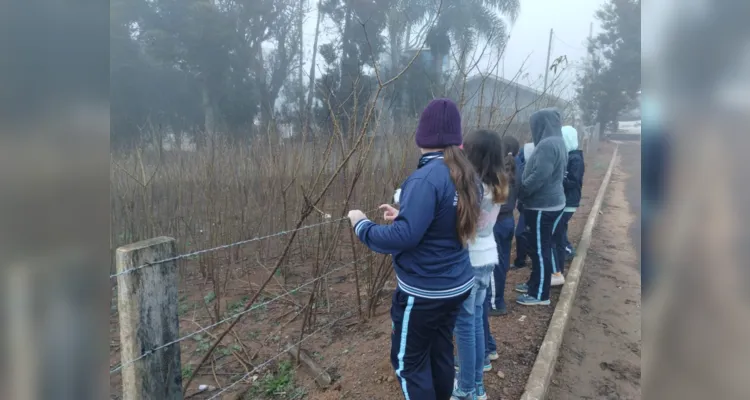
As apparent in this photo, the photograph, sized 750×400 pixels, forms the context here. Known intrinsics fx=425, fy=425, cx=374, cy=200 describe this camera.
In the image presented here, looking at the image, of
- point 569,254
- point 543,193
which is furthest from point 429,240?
point 569,254

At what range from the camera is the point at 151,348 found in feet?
4.89

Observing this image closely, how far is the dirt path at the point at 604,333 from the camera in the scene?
2793 millimetres

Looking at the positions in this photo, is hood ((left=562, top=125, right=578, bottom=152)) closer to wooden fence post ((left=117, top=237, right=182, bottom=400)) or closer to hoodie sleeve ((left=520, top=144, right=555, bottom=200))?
hoodie sleeve ((left=520, top=144, right=555, bottom=200))

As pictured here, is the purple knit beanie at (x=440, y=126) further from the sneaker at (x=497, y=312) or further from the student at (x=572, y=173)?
the student at (x=572, y=173)

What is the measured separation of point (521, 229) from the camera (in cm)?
427

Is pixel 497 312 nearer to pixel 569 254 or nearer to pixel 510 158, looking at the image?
pixel 510 158

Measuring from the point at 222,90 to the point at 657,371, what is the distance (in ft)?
57.3

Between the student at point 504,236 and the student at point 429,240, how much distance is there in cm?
139

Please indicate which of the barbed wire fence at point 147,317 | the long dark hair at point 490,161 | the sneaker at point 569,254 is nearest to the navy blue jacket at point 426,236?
the long dark hair at point 490,161

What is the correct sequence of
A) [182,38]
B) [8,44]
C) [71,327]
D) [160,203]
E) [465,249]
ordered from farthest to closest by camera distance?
[182,38] → [160,203] → [465,249] → [71,327] → [8,44]

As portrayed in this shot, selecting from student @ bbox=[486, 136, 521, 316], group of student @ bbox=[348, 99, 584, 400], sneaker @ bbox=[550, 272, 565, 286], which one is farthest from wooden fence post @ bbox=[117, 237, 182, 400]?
sneaker @ bbox=[550, 272, 565, 286]

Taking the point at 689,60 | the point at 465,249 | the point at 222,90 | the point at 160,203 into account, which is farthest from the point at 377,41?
the point at 689,60

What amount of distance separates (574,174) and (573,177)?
0.10 feet

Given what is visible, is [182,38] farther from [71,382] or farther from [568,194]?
[71,382]
